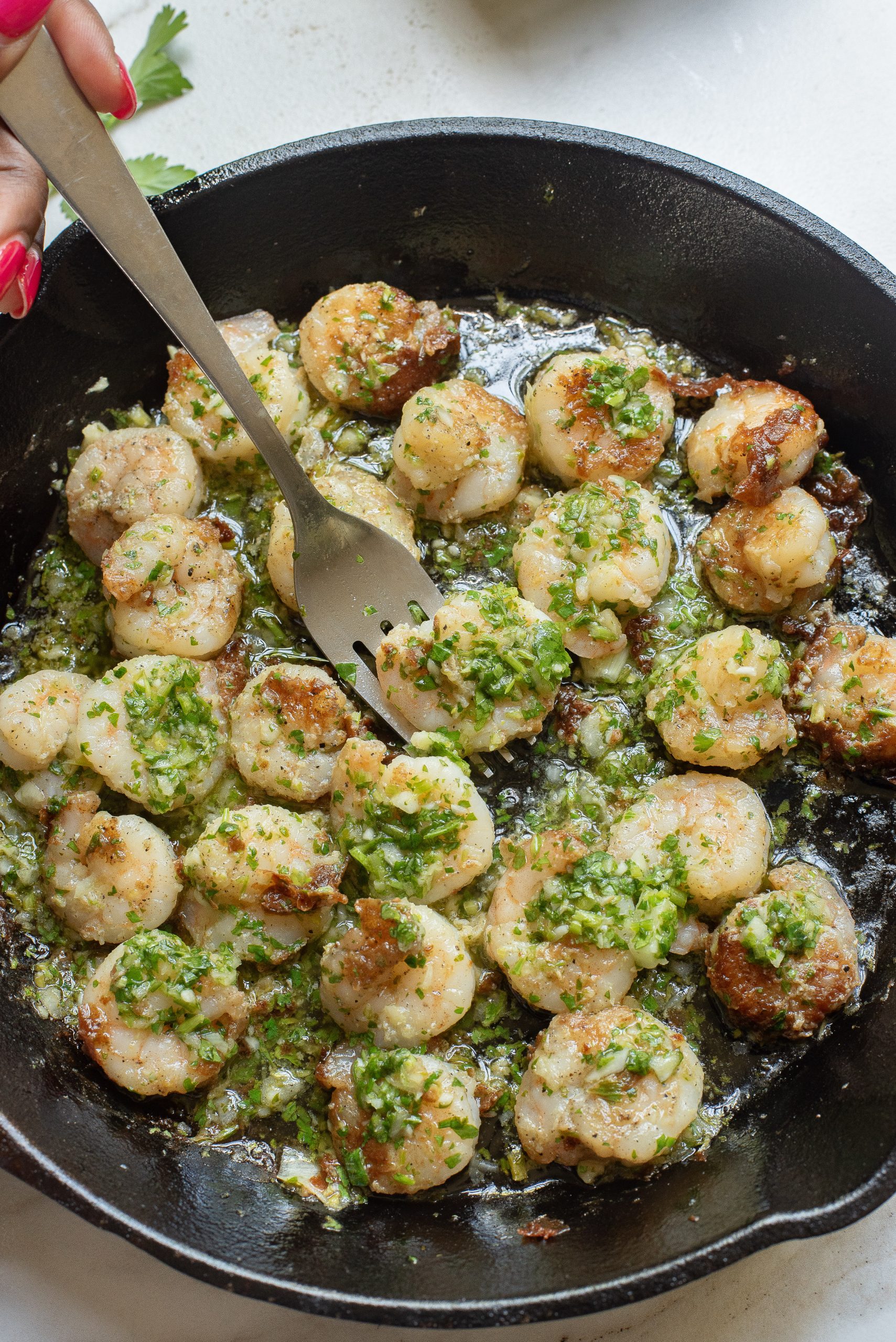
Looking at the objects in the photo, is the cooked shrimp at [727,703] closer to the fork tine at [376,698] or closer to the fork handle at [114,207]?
the fork tine at [376,698]

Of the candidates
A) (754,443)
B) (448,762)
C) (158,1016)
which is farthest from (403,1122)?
(754,443)

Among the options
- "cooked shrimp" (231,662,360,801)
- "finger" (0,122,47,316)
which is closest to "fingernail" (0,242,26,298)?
"finger" (0,122,47,316)

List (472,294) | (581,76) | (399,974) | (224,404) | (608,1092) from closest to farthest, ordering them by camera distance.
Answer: (608,1092) → (399,974) → (224,404) → (472,294) → (581,76)

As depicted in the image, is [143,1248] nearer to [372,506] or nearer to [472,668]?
[472,668]

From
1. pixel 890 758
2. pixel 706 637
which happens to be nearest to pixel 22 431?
pixel 706 637

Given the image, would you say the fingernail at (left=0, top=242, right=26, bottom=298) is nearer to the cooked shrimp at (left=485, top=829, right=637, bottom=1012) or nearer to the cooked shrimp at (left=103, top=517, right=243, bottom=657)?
the cooked shrimp at (left=103, top=517, right=243, bottom=657)

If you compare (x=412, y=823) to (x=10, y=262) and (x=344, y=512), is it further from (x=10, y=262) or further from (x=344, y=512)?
(x=10, y=262)
